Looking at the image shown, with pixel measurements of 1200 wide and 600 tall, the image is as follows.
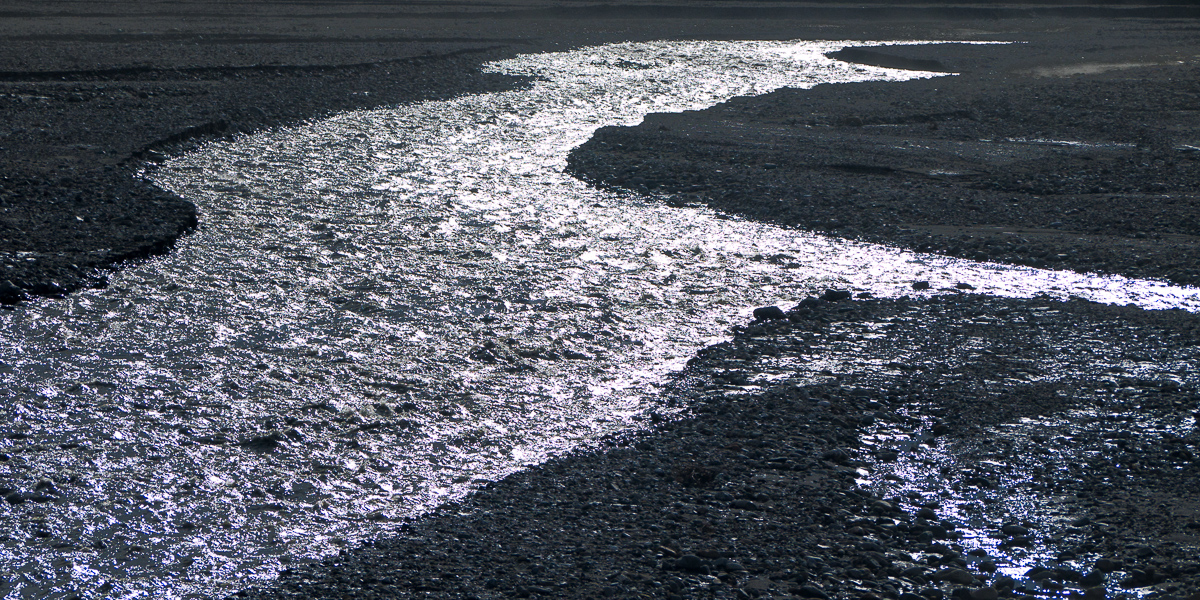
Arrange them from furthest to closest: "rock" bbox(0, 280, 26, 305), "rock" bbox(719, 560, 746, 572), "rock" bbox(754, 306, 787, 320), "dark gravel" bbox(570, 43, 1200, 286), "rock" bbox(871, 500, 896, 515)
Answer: "dark gravel" bbox(570, 43, 1200, 286)
"rock" bbox(754, 306, 787, 320)
"rock" bbox(0, 280, 26, 305)
"rock" bbox(871, 500, 896, 515)
"rock" bbox(719, 560, 746, 572)

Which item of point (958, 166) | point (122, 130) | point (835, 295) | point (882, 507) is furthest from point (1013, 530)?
point (122, 130)

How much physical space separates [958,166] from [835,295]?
394 cm

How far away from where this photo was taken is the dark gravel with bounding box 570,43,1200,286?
24.1 ft

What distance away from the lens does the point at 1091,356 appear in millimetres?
5188

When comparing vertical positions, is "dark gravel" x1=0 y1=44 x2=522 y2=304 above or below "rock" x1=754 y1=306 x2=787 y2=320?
above

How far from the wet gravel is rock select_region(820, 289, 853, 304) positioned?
0.79m

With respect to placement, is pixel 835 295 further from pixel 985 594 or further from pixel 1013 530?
pixel 985 594

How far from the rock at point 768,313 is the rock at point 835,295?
0.39 metres

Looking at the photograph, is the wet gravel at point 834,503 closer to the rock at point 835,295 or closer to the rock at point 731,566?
the rock at point 731,566

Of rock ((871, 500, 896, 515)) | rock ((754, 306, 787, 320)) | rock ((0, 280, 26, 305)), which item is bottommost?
rock ((871, 500, 896, 515))

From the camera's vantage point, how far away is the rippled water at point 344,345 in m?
3.60

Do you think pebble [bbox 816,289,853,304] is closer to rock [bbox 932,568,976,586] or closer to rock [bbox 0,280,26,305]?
rock [bbox 932,568,976,586]

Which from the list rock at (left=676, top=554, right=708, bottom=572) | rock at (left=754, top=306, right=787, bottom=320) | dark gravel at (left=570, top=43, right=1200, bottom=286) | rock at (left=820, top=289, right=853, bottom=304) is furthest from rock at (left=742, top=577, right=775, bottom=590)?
dark gravel at (left=570, top=43, right=1200, bottom=286)

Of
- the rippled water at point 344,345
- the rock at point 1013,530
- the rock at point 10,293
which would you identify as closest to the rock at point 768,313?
the rippled water at point 344,345
